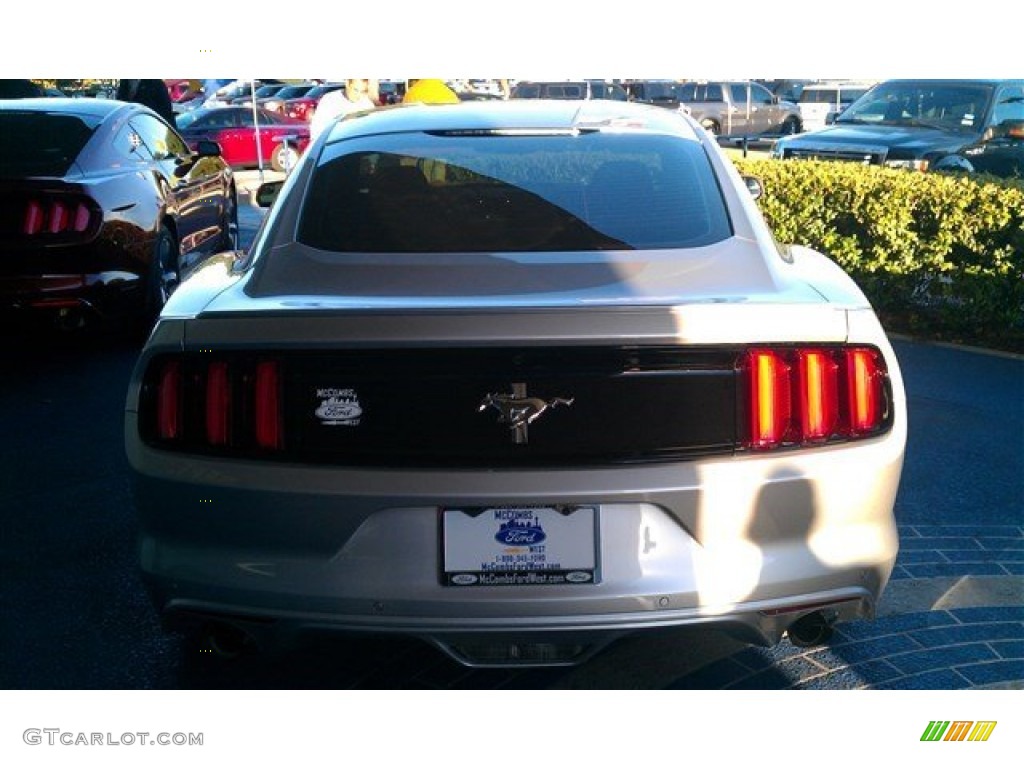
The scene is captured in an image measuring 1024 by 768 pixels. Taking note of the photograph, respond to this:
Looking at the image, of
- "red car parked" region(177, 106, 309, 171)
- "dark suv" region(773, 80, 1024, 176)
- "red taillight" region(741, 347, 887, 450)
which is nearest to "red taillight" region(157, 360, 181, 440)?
"red taillight" region(741, 347, 887, 450)

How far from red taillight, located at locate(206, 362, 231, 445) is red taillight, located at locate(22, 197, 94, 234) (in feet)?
16.6

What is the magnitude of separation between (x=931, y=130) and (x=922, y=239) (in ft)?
17.9

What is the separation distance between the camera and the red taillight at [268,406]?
3.14m

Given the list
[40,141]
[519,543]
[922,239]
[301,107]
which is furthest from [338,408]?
[301,107]

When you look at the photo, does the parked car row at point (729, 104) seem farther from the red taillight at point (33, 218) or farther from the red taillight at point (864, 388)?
the red taillight at point (864, 388)

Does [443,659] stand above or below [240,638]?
below

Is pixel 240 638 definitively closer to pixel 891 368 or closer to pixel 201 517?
pixel 201 517

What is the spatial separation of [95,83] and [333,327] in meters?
36.1

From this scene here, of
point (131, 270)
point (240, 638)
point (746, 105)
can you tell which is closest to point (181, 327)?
point (240, 638)

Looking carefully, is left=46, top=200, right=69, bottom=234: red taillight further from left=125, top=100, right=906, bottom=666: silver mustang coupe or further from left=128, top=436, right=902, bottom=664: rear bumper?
left=128, top=436, right=902, bottom=664: rear bumper

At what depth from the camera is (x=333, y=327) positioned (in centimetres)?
307

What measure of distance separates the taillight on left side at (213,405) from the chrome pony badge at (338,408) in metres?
0.11

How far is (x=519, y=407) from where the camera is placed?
306 cm

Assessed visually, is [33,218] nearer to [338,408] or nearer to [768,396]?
[338,408]
